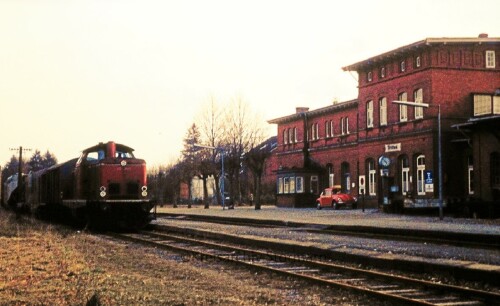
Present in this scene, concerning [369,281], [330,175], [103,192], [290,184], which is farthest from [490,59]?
[369,281]

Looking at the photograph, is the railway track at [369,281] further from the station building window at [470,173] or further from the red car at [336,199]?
the red car at [336,199]

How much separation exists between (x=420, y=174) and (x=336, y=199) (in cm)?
766

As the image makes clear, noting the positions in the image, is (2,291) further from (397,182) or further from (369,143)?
(369,143)

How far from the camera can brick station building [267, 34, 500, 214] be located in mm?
38906

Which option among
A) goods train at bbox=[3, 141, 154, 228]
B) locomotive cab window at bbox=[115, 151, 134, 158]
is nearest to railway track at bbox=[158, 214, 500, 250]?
goods train at bbox=[3, 141, 154, 228]

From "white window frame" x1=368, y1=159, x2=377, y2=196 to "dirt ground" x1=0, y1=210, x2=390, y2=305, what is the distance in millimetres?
34761

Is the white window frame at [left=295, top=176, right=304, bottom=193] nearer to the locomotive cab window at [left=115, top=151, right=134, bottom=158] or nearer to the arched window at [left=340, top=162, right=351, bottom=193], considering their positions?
the arched window at [left=340, top=162, right=351, bottom=193]

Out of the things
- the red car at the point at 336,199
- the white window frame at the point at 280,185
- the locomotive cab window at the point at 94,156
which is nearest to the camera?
the locomotive cab window at the point at 94,156

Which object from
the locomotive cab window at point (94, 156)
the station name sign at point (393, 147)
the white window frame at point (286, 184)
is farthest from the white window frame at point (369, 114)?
the locomotive cab window at point (94, 156)

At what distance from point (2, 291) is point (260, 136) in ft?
183

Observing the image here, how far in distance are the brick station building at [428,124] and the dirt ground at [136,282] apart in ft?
78.6

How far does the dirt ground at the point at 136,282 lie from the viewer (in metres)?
10.1

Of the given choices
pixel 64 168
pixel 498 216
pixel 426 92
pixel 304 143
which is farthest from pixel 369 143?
pixel 64 168

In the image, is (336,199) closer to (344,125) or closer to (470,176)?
(344,125)
